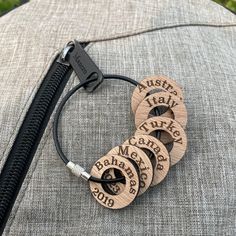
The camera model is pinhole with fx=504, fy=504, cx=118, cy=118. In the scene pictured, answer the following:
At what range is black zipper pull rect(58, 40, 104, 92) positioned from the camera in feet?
2.51

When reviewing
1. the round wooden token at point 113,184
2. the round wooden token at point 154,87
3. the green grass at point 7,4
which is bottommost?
the green grass at point 7,4

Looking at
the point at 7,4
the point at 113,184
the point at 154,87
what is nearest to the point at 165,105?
the point at 154,87

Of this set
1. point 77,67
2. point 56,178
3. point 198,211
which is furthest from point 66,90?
point 198,211

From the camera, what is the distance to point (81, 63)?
2.59ft

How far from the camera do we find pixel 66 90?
77 centimetres

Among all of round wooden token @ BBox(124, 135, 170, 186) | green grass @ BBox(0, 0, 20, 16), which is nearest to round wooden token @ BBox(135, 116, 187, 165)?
round wooden token @ BBox(124, 135, 170, 186)

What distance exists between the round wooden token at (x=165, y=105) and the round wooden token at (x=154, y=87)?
20mm

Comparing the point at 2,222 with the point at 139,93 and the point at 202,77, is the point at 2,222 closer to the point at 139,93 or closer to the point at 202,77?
the point at 139,93

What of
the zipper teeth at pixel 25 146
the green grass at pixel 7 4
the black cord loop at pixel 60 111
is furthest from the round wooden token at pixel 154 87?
the green grass at pixel 7 4

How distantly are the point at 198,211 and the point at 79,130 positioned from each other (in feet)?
0.67

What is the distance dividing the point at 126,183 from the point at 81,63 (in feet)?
0.73

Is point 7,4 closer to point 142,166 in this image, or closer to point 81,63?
point 81,63

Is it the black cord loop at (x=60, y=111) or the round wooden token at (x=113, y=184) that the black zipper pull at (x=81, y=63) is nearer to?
the black cord loop at (x=60, y=111)

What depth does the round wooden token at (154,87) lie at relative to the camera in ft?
2.43
